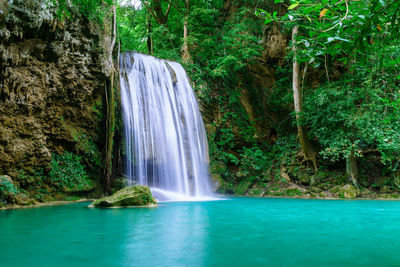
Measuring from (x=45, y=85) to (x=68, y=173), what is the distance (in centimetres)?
261

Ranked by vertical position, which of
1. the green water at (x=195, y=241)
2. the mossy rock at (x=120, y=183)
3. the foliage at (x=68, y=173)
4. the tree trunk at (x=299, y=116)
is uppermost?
the tree trunk at (x=299, y=116)

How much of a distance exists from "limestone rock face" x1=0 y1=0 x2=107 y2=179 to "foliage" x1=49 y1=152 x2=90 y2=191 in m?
0.25

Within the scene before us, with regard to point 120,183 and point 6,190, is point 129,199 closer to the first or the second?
point 120,183

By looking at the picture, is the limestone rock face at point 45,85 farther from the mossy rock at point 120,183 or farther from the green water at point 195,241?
the green water at point 195,241

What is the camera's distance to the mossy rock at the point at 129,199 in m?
6.93

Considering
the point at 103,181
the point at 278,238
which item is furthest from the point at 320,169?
the point at 278,238

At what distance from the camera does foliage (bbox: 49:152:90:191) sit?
8586 mm

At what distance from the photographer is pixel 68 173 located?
351 inches

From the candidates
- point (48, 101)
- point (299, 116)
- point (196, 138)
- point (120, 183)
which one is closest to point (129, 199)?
point (120, 183)

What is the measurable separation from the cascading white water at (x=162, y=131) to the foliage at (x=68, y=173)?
1.56 meters

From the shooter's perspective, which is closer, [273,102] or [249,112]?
[249,112]

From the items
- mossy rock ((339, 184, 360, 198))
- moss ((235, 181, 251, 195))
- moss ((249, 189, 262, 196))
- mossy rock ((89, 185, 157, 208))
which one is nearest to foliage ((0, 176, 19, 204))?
mossy rock ((89, 185, 157, 208))

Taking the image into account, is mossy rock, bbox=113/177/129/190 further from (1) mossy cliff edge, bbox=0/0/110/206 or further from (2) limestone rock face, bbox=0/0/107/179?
(2) limestone rock face, bbox=0/0/107/179

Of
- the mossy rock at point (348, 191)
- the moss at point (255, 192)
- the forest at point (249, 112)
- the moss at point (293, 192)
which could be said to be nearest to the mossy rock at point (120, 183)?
the forest at point (249, 112)
